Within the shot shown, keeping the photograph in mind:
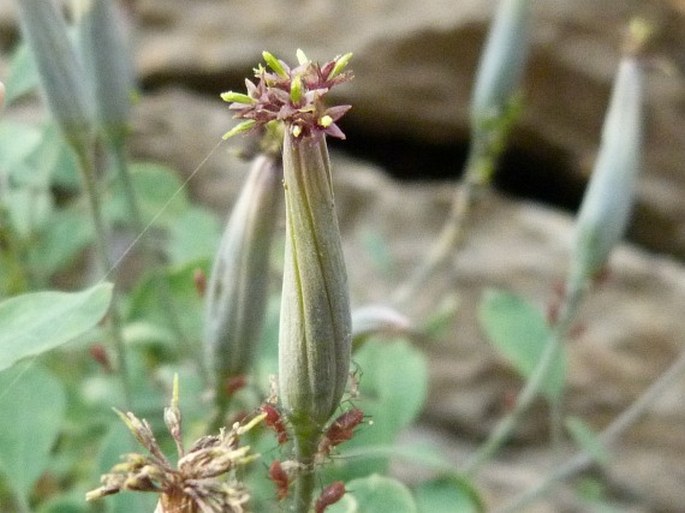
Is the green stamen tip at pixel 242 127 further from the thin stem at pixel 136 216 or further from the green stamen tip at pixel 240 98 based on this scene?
the thin stem at pixel 136 216

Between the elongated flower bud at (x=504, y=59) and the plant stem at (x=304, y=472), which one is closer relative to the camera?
the plant stem at (x=304, y=472)

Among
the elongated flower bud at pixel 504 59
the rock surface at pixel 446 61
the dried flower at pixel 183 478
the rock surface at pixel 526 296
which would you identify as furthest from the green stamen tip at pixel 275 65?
the rock surface at pixel 446 61

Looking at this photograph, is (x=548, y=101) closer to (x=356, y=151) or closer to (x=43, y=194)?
(x=356, y=151)

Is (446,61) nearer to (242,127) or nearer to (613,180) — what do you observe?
(613,180)

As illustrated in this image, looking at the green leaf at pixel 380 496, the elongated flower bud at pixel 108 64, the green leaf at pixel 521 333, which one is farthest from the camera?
the green leaf at pixel 521 333

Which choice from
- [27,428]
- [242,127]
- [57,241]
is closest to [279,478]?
[242,127]

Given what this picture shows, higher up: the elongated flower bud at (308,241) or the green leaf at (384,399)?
the elongated flower bud at (308,241)

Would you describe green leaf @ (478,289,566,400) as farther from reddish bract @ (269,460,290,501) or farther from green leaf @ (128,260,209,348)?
reddish bract @ (269,460,290,501)
